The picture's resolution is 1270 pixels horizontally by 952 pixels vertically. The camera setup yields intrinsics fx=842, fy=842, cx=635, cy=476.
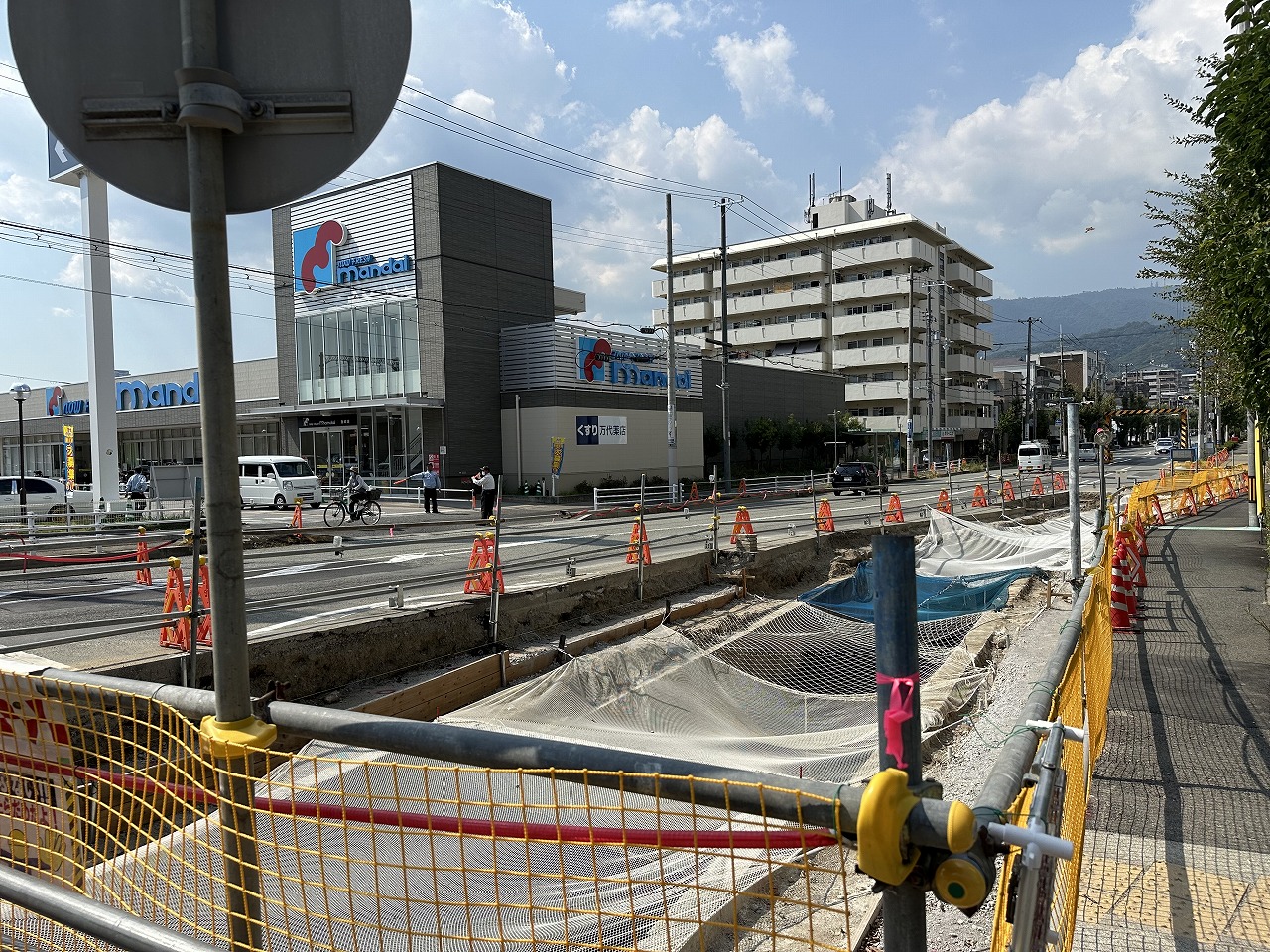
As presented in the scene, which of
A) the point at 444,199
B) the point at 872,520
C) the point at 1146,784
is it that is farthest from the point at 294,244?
the point at 1146,784

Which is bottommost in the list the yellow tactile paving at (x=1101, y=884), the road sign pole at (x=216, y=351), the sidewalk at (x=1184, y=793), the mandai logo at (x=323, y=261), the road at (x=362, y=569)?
the yellow tactile paving at (x=1101, y=884)

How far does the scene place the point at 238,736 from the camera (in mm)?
1904

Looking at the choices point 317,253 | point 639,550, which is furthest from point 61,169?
point 639,550

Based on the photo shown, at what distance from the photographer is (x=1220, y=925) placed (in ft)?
11.9

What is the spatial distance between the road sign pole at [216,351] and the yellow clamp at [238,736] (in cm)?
1

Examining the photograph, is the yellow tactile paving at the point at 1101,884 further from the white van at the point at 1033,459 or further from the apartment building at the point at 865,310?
the apartment building at the point at 865,310

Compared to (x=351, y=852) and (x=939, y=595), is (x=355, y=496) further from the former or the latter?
(x=351, y=852)

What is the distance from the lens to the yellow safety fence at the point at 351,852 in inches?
79.1

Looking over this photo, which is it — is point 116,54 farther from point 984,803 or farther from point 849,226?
point 849,226

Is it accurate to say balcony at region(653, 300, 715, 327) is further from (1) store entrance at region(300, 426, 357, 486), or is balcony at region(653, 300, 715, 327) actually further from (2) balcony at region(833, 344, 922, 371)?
(1) store entrance at region(300, 426, 357, 486)

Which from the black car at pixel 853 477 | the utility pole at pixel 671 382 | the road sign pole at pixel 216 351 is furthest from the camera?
the black car at pixel 853 477

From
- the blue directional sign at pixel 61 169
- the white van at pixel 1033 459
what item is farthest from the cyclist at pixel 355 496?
the white van at pixel 1033 459

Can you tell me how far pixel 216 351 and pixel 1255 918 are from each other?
458cm

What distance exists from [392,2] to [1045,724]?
2452mm
